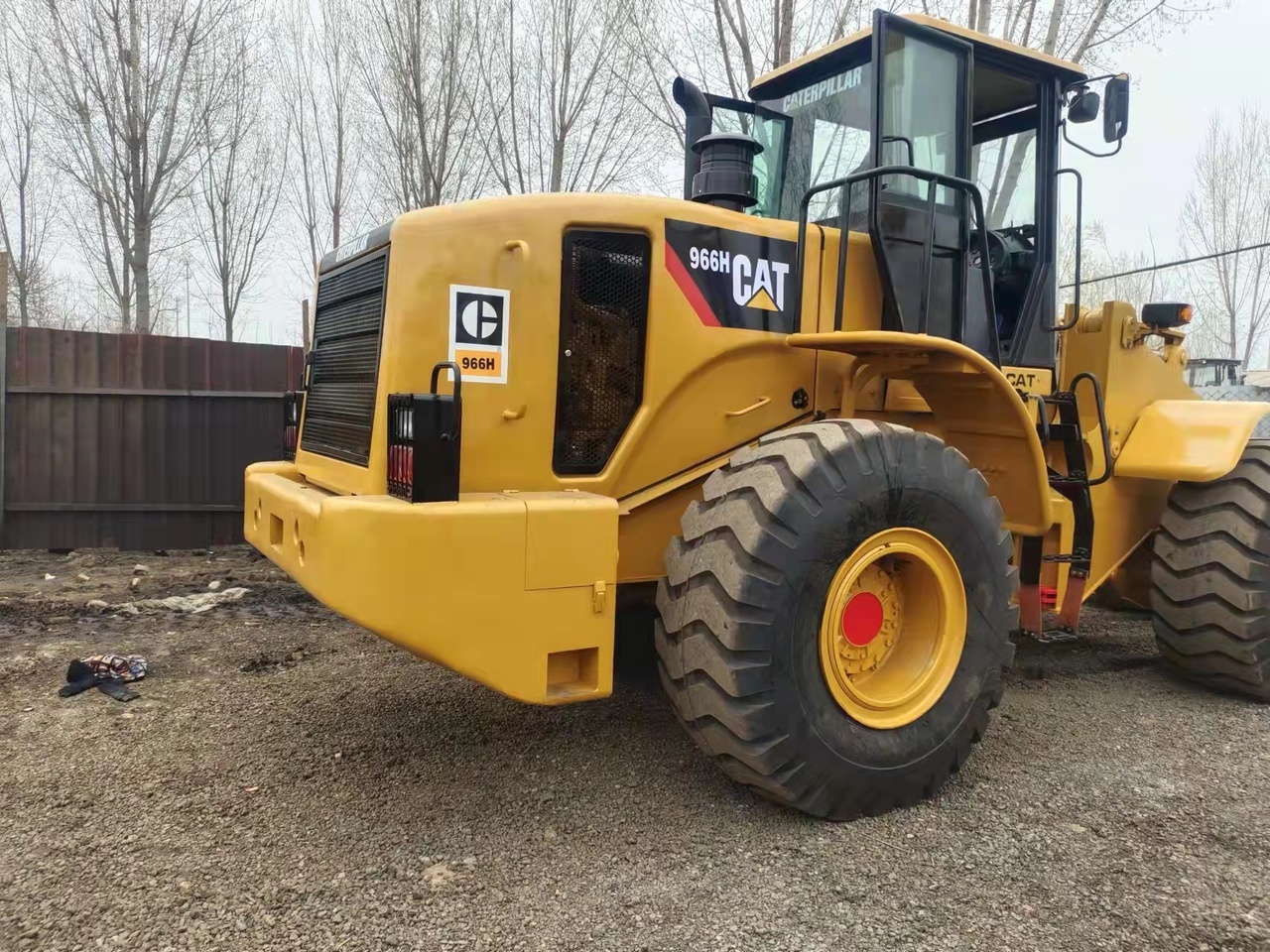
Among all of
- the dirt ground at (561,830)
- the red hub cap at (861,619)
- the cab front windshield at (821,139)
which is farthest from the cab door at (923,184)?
the dirt ground at (561,830)

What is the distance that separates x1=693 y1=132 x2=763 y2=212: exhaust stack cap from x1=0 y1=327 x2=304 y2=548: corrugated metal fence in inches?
239

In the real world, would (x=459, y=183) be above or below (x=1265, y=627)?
above

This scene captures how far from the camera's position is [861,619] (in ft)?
10.9

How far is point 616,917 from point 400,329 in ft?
6.46

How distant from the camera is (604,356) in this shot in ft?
11.3

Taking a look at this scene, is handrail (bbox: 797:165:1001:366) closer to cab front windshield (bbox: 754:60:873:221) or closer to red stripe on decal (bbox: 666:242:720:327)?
cab front windshield (bbox: 754:60:873:221)

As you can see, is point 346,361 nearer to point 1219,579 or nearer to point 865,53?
point 865,53

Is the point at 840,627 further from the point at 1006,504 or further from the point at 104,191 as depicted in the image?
the point at 104,191

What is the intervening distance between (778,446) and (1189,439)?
280cm

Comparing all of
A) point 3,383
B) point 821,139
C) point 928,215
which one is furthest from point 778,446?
point 3,383

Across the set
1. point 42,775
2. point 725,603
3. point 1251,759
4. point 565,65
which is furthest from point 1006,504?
point 565,65

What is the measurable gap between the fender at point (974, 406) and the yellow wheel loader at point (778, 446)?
17 millimetres

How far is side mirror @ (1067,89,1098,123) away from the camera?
15.0 feet

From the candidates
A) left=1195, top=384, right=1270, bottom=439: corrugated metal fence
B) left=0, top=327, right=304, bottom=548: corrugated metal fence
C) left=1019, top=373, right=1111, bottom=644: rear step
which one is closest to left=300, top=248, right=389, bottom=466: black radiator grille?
left=1019, top=373, right=1111, bottom=644: rear step
